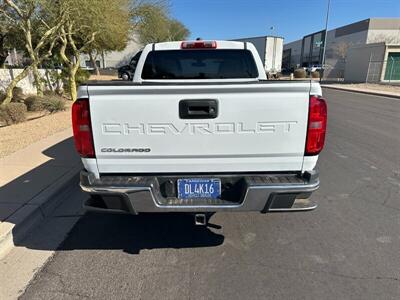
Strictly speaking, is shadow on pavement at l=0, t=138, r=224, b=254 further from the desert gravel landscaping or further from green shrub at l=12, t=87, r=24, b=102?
green shrub at l=12, t=87, r=24, b=102

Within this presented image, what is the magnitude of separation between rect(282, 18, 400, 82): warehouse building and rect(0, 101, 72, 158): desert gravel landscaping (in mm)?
31857

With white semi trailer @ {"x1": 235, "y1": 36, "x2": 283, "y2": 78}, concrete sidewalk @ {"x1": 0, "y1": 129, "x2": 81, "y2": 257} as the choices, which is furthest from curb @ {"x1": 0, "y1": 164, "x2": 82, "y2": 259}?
white semi trailer @ {"x1": 235, "y1": 36, "x2": 283, "y2": 78}

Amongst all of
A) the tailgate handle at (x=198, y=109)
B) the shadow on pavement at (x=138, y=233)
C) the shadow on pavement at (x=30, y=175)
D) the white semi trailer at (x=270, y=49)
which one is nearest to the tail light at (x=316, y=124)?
the tailgate handle at (x=198, y=109)

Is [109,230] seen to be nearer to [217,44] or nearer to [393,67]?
[217,44]

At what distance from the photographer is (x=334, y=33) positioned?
233 ft

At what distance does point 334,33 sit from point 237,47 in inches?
3040

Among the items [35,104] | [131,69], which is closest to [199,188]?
[35,104]

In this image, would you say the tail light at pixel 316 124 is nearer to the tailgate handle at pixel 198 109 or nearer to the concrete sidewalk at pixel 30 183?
the tailgate handle at pixel 198 109

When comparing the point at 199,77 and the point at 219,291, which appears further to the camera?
the point at 199,77

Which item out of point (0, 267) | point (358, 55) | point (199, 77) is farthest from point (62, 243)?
point (358, 55)

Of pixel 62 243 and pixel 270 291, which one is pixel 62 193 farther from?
pixel 270 291

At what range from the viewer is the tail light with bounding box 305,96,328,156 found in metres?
2.68

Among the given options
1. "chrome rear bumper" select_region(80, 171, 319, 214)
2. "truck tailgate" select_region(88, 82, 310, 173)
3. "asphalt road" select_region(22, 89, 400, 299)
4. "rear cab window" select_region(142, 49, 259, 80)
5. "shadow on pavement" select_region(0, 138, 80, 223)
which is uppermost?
"rear cab window" select_region(142, 49, 259, 80)

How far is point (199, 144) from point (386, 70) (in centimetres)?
3563
